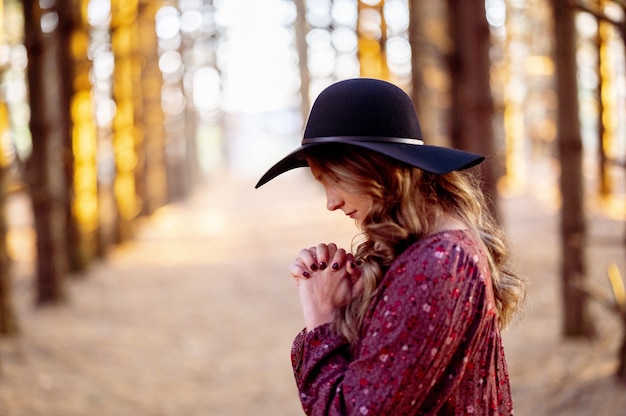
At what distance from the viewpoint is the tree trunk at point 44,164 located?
10070mm

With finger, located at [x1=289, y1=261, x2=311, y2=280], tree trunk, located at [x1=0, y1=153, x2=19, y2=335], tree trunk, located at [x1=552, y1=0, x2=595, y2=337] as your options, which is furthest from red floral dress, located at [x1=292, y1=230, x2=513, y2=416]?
tree trunk, located at [x1=0, y1=153, x2=19, y2=335]

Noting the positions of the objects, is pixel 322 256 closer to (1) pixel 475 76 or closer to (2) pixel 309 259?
(2) pixel 309 259

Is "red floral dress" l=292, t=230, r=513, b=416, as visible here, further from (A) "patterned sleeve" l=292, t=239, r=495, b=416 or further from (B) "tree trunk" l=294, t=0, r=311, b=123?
(B) "tree trunk" l=294, t=0, r=311, b=123

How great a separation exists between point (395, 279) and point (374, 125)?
1.16 feet

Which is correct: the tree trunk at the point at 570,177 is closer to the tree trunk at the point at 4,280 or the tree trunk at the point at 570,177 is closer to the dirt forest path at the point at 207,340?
the dirt forest path at the point at 207,340

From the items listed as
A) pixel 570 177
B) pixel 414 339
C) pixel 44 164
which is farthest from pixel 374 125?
pixel 44 164

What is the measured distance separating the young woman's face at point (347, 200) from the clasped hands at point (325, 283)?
10 centimetres

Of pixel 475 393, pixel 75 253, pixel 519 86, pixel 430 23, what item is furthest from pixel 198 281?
pixel 519 86

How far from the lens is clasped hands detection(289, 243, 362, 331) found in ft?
6.36

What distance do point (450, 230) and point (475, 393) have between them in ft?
1.26

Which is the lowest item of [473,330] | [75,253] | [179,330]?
[179,330]

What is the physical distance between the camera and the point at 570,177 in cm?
Result: 791

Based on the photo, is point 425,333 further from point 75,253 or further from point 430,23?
point 430,23

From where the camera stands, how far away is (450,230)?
6.07 ft
